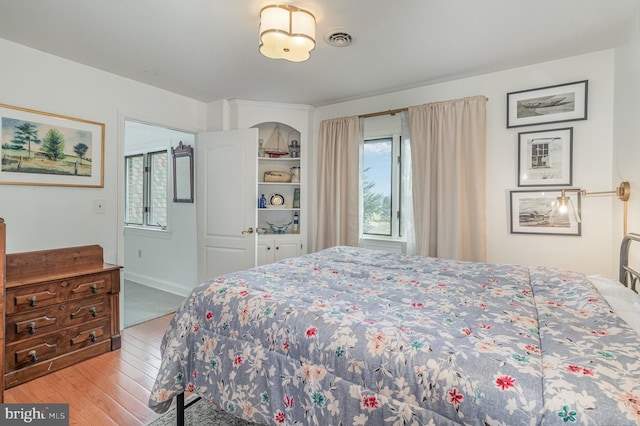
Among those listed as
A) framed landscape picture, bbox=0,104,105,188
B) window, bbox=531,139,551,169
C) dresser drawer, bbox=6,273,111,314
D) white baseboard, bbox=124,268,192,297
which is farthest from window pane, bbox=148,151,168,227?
window, bbox=531,139,551,169

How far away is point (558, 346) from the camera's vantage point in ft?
3.29

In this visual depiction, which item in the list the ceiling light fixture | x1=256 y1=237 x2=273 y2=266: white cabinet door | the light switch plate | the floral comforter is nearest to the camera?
the floral comforter

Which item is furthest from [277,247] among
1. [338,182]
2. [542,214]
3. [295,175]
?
[542,214]

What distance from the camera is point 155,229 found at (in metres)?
4.80

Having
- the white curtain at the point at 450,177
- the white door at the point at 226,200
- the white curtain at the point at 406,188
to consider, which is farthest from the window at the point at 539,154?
the white door at the point at 226,200

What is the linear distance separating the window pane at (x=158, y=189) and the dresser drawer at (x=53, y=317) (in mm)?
2134

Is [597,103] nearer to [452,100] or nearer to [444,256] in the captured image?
[452,100]

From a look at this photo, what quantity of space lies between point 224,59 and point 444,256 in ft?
8.87

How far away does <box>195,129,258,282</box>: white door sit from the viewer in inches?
145

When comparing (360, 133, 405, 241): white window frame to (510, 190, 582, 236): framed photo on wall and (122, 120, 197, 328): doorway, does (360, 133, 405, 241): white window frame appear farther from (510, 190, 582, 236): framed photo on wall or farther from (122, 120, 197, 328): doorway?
(122, 120, 197, 328): doorway

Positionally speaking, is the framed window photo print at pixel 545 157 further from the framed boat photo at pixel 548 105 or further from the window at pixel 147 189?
the window at pixel 147 189

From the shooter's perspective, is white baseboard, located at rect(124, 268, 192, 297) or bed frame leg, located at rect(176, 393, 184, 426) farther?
white baseboard, located at rect(124, 268, 192, 297)

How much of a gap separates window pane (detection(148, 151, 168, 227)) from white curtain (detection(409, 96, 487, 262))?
11.8 feet

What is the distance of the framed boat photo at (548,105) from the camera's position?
104 inches
